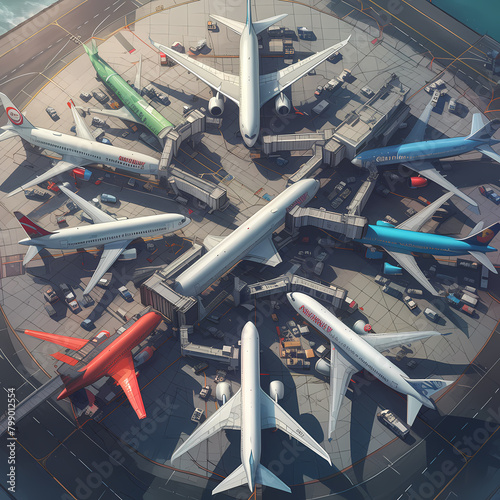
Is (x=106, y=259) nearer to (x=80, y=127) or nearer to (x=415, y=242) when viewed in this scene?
(x=80, y=127)

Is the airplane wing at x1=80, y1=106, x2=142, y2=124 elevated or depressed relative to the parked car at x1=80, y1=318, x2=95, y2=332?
elevated

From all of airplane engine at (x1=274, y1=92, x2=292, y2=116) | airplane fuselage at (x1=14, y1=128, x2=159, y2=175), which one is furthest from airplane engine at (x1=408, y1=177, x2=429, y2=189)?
airplane fuselage at (x1=14, y1=128, x2=159, y2=175)

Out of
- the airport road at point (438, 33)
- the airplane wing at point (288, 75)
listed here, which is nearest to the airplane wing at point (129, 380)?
the airplane wing at point (288, 75)

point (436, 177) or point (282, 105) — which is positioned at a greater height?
Result: point (282, 105)

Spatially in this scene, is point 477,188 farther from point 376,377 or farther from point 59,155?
point 59,155

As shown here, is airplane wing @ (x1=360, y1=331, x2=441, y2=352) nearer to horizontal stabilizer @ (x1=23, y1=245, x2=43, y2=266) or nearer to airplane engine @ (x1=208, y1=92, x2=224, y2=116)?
airplane engine @ (x1=208, y1=92, x2=224, y2=116)

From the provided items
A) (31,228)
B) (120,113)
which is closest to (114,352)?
(31,228)
